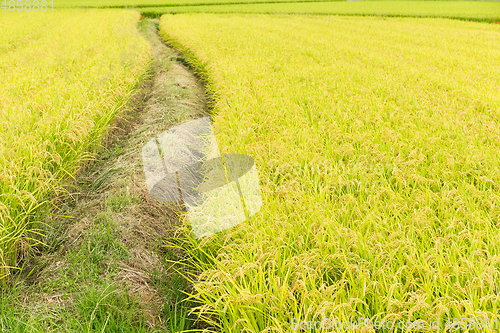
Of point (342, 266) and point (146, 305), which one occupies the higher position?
point (342, 266)

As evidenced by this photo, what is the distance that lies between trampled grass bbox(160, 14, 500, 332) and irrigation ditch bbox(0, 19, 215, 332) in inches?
12.6

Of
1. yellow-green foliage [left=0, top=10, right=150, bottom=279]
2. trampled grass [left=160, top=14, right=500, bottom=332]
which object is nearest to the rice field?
yellow-green foliage [left=0, top=10, right=150, bottom=279]

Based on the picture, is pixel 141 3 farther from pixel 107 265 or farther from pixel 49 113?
pixel 107 265

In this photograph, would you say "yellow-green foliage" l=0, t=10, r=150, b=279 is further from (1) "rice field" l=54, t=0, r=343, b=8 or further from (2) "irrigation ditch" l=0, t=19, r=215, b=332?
(1) "rice field" l=54, t=0, r=343, b=8

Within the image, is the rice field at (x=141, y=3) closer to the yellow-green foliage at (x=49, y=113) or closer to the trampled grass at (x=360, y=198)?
the yellow-green foliage at (x=49, y=113)

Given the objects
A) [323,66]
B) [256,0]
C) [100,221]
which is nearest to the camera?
[100,221]

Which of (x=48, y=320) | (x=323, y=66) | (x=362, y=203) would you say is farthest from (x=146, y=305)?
(x=323, y=66)

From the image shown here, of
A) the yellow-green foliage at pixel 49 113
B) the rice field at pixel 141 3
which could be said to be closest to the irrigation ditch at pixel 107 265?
the yellow-green foliage at pixel 49 113

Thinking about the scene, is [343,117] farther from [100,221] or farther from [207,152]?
[100,221]

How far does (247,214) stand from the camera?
216cm

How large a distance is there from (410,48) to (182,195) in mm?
7603

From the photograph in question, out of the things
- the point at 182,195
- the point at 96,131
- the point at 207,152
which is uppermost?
the point at 96,131

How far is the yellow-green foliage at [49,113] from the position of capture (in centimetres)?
244

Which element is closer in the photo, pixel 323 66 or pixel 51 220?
pixel 51 220
